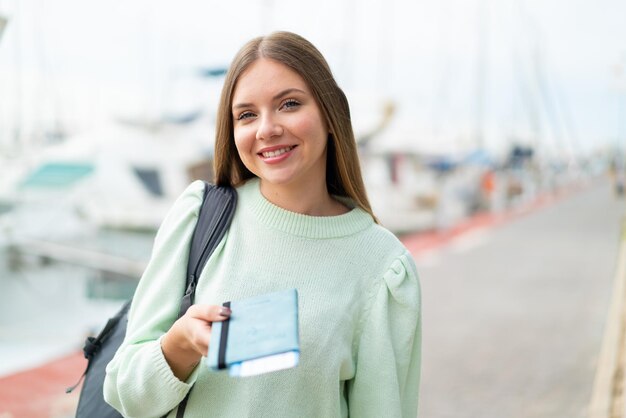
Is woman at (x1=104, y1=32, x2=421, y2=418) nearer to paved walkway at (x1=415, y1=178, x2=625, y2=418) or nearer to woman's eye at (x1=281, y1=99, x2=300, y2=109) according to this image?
woman's eye at (x1=281, y1=99, x2=300, y2=109)

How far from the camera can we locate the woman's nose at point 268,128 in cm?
155

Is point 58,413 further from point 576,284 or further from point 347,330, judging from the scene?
point 576,284

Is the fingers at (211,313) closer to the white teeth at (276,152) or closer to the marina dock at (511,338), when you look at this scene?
the white teeth at (276,152)

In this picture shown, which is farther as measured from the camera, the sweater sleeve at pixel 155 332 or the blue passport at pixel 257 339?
the sweater sleeve at pixel 155 332

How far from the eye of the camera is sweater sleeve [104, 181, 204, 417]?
1.46 m

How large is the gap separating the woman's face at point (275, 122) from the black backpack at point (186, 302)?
129mm

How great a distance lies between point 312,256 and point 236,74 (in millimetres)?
455

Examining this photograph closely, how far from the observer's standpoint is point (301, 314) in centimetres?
157

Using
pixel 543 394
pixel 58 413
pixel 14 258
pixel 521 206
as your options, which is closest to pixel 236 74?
pixel 58 413

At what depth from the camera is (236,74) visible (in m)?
1.60

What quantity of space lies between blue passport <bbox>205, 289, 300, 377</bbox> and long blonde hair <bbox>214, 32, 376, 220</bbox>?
1.63ft

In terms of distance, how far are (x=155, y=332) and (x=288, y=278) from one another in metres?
0.32

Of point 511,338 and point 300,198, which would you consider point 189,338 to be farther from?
point 511,338

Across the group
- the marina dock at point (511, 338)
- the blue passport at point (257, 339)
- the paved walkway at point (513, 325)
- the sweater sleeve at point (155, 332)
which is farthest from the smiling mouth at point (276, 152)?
the paved walkway at point (513, 325)
